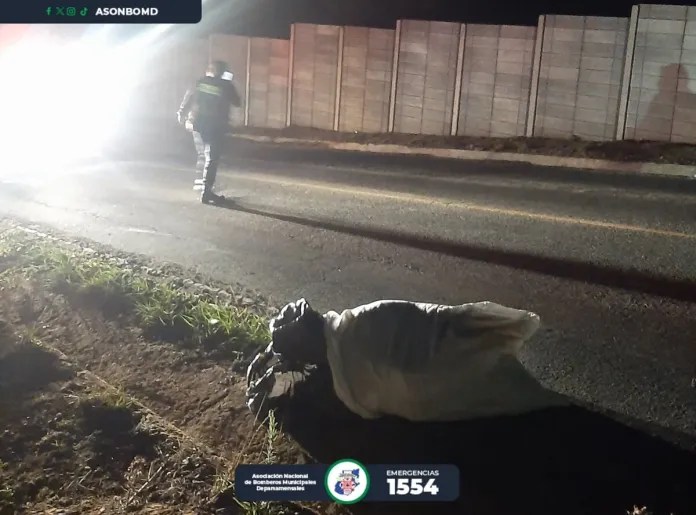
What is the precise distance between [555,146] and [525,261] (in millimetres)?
4117

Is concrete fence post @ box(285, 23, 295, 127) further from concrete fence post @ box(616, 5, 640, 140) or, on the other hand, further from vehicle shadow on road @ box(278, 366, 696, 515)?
concrete fence post @ box(616, 5, 640, 140)

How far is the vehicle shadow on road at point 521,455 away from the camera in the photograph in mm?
2443

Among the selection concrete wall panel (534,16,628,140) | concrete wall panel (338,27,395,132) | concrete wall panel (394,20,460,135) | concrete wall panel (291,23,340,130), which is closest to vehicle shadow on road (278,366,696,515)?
concrete wall panel (291,23,340,130)

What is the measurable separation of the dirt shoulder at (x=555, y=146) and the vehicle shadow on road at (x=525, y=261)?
106 centimetres

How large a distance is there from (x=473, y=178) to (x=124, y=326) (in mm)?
3667

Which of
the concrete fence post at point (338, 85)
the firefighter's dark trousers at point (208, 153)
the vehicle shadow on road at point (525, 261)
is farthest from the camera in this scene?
the concrete fence post at point (338, 85)

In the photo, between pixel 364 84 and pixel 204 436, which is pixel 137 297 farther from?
pixel 364 84

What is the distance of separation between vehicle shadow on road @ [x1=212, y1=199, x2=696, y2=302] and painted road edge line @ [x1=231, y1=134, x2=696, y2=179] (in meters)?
0.72

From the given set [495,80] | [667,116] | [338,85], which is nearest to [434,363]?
[338,85]

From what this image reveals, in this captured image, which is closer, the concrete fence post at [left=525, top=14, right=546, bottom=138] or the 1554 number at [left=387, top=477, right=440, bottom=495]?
the 1554 number at [left=387, top=477, right=440, bottom=495]

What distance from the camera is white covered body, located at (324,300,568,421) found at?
279 centimetres

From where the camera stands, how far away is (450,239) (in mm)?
4918

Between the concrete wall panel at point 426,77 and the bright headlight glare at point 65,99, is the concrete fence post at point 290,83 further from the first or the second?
the concrete wall panel at point 426,77

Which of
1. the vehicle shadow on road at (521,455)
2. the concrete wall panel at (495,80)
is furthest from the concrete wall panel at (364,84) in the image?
the vehicle shadow on road at (521,455)
